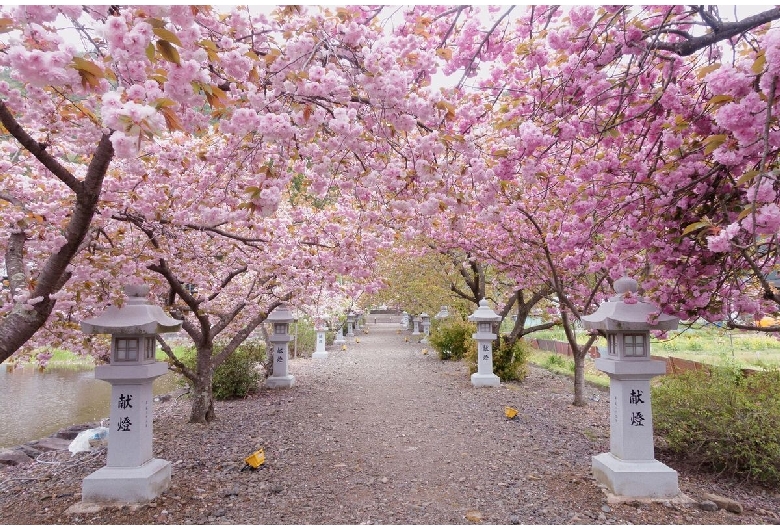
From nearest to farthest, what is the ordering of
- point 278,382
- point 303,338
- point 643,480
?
point 643,480
point 278,382
point 303,338

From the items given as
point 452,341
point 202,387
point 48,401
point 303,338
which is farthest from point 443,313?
point 48,401

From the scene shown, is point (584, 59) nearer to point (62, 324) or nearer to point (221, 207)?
point (221, 207)

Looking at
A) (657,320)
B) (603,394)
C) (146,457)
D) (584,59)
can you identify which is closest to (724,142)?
(584,59)

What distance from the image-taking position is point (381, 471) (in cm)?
447

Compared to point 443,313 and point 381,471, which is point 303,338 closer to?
point 443,313

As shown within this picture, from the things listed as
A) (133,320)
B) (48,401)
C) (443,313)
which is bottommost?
(48,401)

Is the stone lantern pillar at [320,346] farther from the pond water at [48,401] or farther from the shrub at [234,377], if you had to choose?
the shrub at [234,377]

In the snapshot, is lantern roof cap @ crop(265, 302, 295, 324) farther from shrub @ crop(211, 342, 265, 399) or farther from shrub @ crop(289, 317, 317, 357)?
shrub @ crop(289, 317, 317, 357)

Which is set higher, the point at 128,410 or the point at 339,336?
the point at 128,410

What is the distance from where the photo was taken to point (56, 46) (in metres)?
1.93

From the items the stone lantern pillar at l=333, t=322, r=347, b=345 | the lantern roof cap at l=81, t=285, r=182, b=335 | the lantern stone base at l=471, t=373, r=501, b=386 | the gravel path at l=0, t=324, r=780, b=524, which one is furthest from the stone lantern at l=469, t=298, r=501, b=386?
the stone lantern pillar at l=333, t=322, r=347, b=345

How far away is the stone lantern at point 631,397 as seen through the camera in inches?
143

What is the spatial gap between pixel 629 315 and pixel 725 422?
4.91 feet

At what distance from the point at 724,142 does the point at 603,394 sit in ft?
24.0
